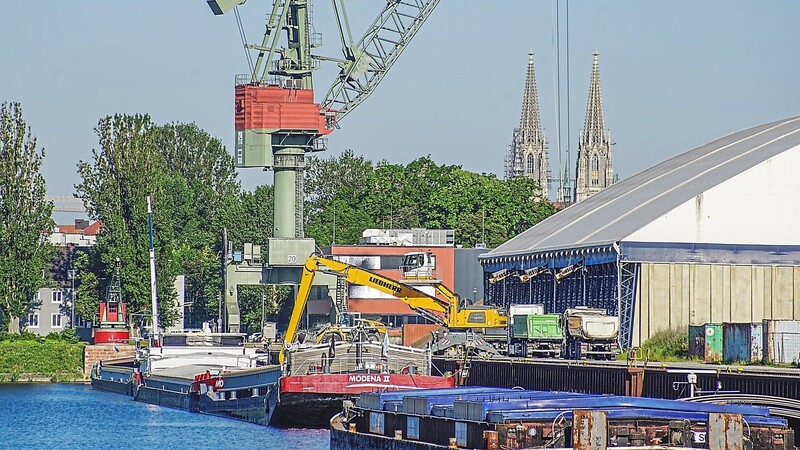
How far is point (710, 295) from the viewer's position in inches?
3036

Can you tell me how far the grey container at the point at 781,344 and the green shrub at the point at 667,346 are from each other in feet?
25.2

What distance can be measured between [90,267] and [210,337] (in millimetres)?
38662

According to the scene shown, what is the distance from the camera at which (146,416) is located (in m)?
84.1

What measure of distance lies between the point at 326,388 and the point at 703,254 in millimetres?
23679

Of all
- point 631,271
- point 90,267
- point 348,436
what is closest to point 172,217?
point 90,267

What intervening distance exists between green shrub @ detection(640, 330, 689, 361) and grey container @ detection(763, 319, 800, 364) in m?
7.69

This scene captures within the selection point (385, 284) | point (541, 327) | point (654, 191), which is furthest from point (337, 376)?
point (654, 191)

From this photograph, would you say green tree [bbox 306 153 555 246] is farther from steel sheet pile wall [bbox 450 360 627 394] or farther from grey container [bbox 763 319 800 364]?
grey container [bbox 763 319 800 364]

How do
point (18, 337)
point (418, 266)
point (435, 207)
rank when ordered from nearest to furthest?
point (418, 266) → point (18, 337) → point (435, 207)

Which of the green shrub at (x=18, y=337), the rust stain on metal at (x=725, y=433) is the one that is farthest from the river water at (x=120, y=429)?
the rust stain on metal at (x=725, y=433)

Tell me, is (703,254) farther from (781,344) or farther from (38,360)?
(38,360)

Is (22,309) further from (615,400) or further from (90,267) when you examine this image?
(615,400)

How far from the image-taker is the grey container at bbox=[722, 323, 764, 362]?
58253mm

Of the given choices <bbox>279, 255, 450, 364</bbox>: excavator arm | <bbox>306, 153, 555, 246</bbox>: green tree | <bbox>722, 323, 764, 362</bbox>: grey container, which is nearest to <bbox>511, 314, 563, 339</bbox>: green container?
<bbox>279, 255, 450, 364</bbox>: excavator arm
